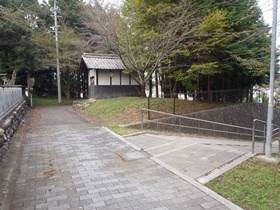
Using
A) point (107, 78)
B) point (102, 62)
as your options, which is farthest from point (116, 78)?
point (102, 62)

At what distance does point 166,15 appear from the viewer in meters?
10.1

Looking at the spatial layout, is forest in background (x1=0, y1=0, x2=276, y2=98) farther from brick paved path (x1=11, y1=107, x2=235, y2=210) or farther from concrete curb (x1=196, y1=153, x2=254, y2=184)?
brick paved path (x1=11, y1=107, x2=235, y2=210)

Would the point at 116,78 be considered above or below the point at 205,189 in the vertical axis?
above

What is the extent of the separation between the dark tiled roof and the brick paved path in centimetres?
1234

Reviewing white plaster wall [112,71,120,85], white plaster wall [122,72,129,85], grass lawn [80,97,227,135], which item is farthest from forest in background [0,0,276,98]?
white plaster wall [112,71,120,85]

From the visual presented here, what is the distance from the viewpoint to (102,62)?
59.3 ft

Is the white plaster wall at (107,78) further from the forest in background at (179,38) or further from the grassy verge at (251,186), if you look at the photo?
the grassy verge at (251,186)

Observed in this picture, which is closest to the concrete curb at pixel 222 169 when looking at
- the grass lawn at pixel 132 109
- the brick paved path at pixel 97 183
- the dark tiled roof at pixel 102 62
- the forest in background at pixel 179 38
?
the brick paved path at pixel 97 183

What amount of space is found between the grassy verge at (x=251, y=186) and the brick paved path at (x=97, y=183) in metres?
0.35

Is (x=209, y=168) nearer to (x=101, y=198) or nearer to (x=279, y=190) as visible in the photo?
(x=279, y=190)

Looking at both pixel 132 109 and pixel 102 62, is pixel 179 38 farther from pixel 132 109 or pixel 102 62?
pixel 102 62

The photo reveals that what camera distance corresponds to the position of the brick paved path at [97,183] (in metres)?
3.07

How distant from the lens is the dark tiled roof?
17.4 m

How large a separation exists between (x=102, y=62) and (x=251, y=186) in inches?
634
